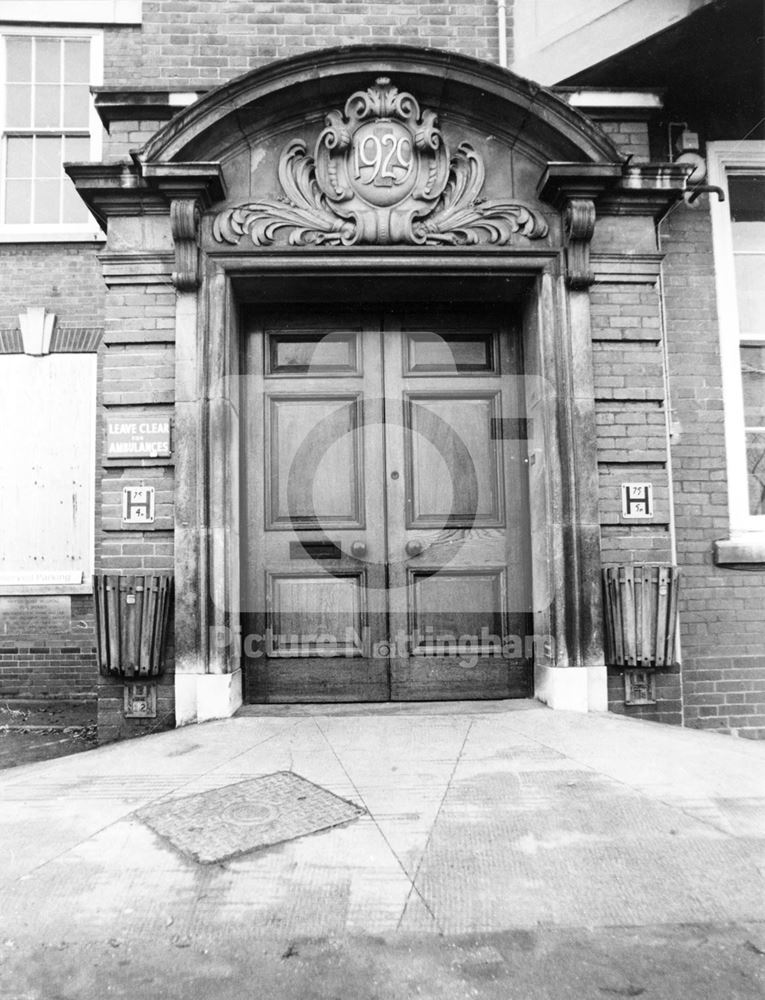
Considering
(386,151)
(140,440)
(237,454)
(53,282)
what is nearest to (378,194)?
(386,151)

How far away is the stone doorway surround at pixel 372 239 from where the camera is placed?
Result: 14.9 feet

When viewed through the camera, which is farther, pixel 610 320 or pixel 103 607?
pixel 610 320

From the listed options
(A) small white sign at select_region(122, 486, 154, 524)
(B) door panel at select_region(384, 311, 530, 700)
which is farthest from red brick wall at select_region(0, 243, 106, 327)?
(B) door panel at select_region(384, 311, 530, 700)

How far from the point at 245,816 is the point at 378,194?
394 centimetres

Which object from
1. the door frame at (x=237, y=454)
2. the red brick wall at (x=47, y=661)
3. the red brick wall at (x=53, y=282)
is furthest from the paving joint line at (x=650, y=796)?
the red brick wall at (x=53, y=282)

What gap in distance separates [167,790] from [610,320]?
400cm

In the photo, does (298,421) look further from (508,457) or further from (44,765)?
(44,765)

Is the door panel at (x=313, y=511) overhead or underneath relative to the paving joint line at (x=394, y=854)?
overhead

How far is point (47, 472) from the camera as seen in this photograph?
681cm

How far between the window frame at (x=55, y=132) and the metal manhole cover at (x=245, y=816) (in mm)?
5787

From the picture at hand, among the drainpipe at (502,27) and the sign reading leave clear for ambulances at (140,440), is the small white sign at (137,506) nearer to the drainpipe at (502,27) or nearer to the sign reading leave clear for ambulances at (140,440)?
the sign reading leave clear for ambulances at (140,440)

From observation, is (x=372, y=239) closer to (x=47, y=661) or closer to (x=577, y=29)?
(x=577, y=29)

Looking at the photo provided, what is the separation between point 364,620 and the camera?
4.91 meters

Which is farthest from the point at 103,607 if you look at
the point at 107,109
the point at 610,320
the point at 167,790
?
the point at 610,320
